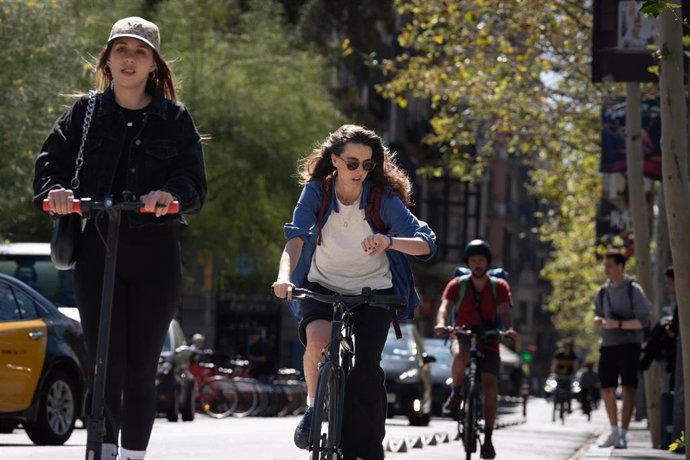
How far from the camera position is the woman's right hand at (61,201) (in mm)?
6559

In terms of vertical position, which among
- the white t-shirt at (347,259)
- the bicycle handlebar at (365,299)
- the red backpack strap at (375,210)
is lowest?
the bicycle handlebar at (365,299)

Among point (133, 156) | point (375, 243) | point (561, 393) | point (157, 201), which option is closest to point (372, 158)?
point (375, 243)

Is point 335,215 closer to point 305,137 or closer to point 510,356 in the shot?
point 305,137

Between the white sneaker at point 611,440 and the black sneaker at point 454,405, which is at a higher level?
the black sneaker at point 454,405

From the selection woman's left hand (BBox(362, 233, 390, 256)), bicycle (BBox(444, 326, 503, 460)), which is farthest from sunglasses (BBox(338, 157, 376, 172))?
bicycle (BBox(444, 326, 503, 460))

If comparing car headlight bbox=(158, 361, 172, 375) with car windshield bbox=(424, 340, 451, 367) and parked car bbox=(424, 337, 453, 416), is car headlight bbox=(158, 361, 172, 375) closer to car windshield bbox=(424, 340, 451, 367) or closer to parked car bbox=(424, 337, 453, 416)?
parked car bbox=(424, 337, 453, 416)

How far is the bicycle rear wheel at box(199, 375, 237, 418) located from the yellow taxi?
14.0m

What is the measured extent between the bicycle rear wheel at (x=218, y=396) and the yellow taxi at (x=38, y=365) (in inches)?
552

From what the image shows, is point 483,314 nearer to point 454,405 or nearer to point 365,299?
point 454,405

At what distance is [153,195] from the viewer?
259 inches

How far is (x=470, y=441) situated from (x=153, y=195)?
7.46 metres

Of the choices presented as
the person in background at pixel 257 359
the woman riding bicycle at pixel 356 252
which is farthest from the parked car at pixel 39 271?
the person in background at pixel 257 359

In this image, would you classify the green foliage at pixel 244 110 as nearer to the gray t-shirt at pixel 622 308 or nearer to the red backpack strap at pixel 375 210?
the gray t-shirt at pixel 622 308

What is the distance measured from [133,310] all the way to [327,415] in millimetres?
1327
